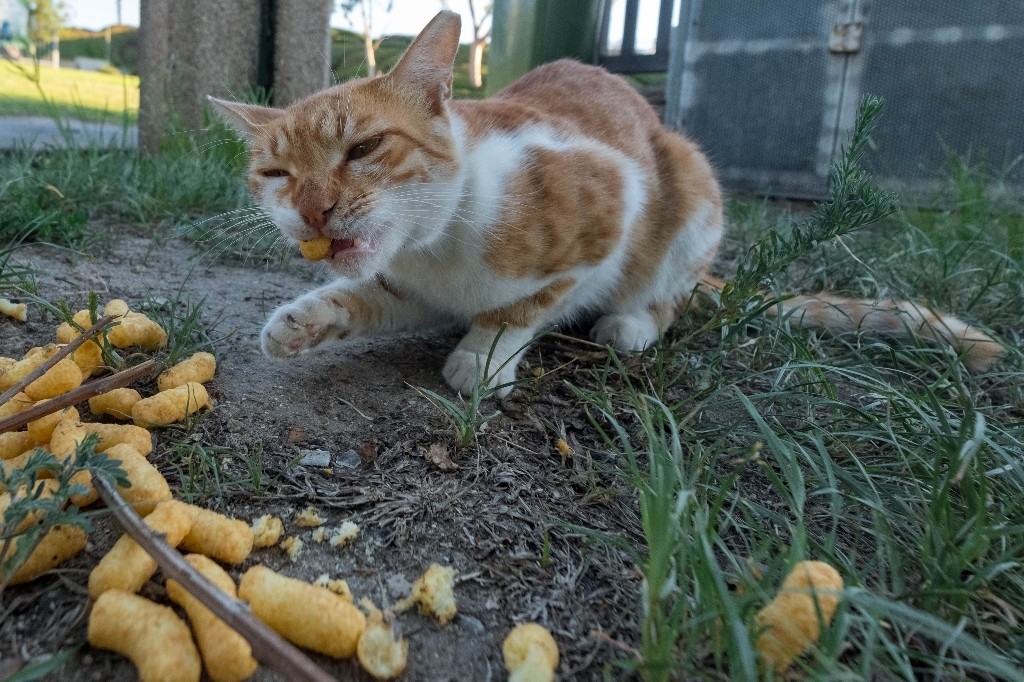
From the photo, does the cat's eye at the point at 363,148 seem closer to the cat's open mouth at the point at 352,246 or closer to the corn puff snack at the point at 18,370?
the cat's open mouth at the point at 352,246

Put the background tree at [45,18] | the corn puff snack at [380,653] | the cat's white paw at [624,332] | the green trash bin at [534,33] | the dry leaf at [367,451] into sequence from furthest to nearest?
the background tree at [45,18], the green trash bin at [534,33], the cat's white paw at [624,332], the dry leaf at [367,451], the corn puff snack at [380,653]

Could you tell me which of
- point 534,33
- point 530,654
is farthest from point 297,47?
point 530,654

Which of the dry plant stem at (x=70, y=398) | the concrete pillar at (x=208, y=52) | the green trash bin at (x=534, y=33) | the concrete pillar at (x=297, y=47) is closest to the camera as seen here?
the dry plant stem at (x=70, y=398)

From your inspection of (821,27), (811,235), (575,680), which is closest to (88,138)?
(811,235)

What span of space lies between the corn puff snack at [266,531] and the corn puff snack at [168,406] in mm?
308

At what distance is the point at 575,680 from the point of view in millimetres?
815

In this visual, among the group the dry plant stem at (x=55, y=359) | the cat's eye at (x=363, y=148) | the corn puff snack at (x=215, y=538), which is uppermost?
the cat's eye at (x=363, y=148)

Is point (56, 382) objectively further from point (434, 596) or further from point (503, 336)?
point (503, 336)

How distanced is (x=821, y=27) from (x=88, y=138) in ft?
13.4

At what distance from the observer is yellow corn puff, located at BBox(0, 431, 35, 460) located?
108 centimetres

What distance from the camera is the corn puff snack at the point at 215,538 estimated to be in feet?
3.00

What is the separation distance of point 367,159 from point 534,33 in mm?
3690

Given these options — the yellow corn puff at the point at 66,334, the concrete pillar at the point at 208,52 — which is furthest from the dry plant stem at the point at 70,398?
the concrete pillar at the point at 208,52

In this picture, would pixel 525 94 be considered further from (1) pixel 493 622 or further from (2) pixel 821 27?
(2) pixel 821 27
